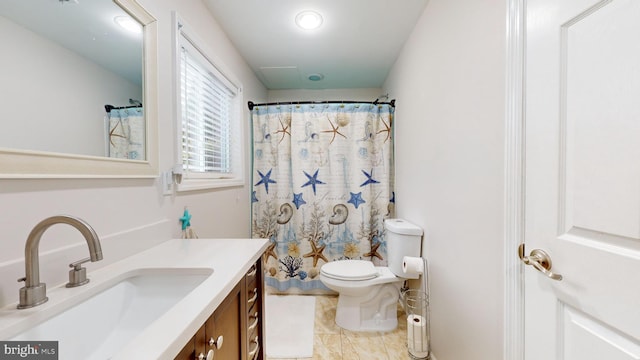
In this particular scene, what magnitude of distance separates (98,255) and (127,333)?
1.07 feet

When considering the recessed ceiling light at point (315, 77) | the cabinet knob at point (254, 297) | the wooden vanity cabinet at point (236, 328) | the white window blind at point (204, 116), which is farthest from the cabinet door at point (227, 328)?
the recessed ceiling light at point (315, 77)

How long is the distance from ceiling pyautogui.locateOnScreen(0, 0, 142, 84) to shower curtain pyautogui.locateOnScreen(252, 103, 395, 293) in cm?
151

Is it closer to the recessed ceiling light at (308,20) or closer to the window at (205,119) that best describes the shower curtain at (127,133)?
the window at (205,119)

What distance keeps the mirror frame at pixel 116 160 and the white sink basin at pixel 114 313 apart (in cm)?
36

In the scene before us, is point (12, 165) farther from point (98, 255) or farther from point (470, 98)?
point (470, 98)

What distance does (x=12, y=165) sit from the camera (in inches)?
24.5

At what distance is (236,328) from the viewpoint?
906 mm

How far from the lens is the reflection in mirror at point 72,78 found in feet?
2.08

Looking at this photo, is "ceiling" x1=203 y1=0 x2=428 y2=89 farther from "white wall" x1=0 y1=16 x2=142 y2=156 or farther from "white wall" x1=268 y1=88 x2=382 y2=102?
"white wall" x1=0 y1=16 x2=142 y2=156

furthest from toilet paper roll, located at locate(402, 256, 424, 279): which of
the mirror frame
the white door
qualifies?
the mirror frame

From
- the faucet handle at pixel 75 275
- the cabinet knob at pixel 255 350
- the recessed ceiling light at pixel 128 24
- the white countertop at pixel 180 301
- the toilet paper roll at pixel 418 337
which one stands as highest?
the recessed ceiling light at pixel 128 24

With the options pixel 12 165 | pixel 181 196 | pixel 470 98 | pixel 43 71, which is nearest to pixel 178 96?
pixel 181 196

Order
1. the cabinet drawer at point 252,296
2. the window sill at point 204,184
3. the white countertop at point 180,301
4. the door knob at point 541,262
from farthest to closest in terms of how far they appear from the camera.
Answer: the window sill at point 204,184 → the cabinet drawer at point 252,296 → the door knob at point 541,262 → the white countertop at point 180,301

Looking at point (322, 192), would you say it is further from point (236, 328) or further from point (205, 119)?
point (236, 328)
